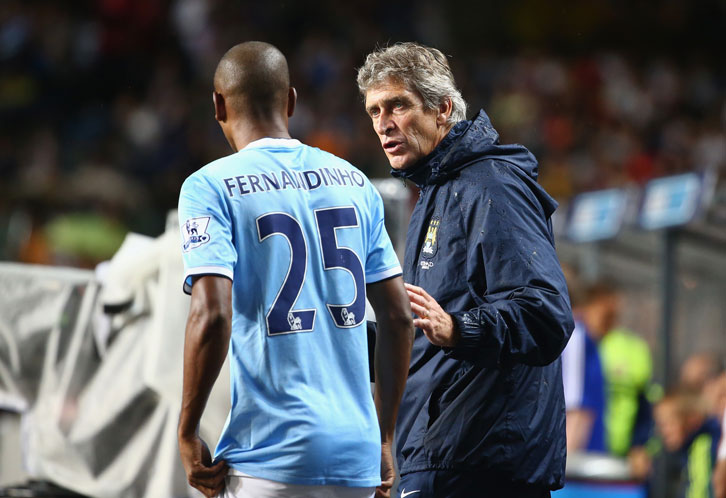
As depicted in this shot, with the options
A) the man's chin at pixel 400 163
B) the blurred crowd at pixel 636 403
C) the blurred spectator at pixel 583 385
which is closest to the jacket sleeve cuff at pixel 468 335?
the man's chin at pixel 400 163

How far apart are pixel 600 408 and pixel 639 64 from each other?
10172 mm

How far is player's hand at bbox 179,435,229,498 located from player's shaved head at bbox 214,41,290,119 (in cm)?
91

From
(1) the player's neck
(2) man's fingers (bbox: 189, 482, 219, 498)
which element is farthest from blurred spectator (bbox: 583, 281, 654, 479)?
(2) man's fingers (bbox: 189, 482, 219, 498)

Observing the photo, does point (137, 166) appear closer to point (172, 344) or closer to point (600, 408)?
point (600, 408)

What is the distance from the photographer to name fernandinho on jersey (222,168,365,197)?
285cm

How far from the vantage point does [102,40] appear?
15094 mm

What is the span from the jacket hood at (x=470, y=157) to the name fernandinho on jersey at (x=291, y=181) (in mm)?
424

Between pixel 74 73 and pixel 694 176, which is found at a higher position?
pixel 74 73

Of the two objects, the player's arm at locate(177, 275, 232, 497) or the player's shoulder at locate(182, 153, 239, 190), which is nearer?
the player's arm at locate(177, 275, 232, 497)

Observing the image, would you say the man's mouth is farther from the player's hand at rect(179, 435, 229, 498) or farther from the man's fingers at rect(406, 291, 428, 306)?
the player's hand at rect(179, 435, 229, 498)

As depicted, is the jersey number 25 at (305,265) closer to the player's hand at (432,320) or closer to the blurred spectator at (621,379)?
the player's hand at (432,320)

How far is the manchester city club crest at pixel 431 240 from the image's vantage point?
339 centimetres

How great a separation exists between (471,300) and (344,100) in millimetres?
11243

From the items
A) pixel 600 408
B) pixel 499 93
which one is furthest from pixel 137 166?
pixel 600 408
